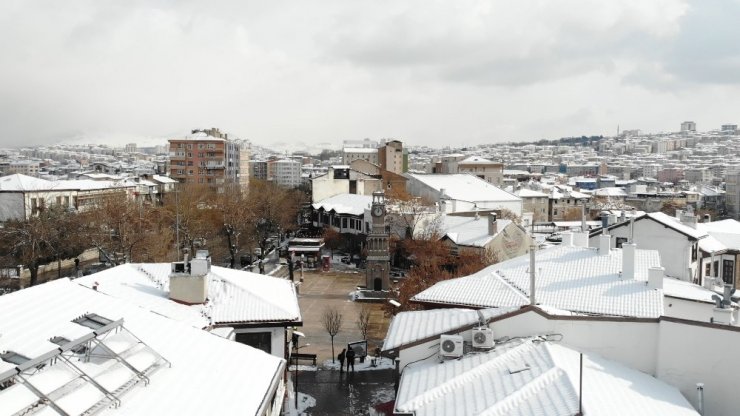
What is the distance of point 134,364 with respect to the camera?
356 inches

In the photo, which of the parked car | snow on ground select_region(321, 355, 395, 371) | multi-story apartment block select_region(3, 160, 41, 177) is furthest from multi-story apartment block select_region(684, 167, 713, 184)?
multi-story apartment block select_region(3, 160, 41, 177)

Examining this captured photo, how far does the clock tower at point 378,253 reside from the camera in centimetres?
3903

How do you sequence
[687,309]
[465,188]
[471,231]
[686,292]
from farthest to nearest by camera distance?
[465,188]
[471,231]
[686,292]
[687,309]

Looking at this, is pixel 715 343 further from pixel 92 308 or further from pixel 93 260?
pixel 93 260

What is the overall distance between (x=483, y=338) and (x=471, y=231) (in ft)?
97.6

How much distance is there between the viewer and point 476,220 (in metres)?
44.1

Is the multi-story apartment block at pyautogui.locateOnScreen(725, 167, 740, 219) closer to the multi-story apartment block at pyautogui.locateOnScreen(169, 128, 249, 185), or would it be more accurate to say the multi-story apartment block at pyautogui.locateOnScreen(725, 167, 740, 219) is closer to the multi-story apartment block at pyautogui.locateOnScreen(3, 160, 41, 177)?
the multi-story apartment block at pyautogui.locateOnScreen(169, 128, 249, 185)

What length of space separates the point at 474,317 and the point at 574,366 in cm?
277

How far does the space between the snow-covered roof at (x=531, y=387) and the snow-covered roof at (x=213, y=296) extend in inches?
226

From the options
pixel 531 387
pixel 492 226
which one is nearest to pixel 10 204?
pixel 492 226

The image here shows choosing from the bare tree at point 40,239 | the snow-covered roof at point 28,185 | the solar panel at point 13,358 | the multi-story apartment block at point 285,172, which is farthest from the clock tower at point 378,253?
the multi-story apartment block at point 285,172

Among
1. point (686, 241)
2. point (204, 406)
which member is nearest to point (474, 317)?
point (204, 406)

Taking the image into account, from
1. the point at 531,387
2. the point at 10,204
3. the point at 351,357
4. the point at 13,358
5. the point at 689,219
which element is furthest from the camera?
the point at 10,204

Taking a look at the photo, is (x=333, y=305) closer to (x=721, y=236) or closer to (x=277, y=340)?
(x=277, y=340)
